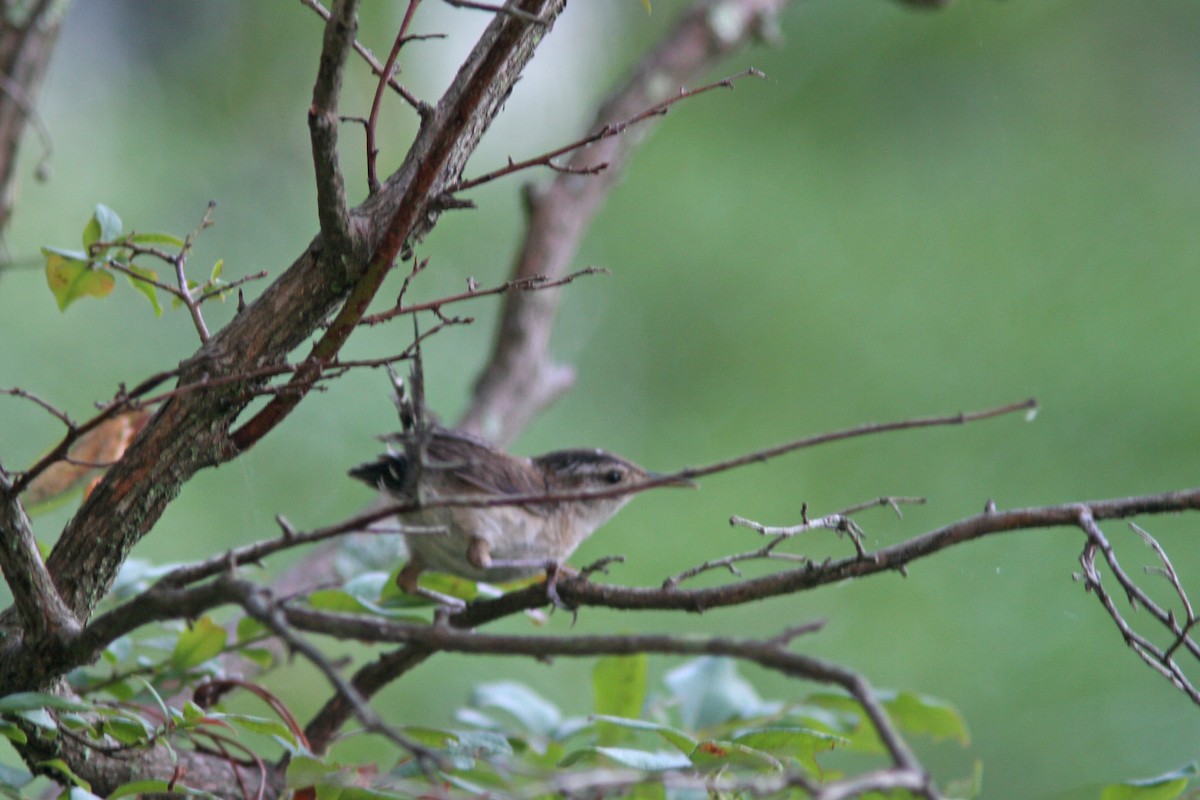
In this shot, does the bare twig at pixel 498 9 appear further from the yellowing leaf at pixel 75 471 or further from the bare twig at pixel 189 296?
the yellowing leaf at pixel 75 471

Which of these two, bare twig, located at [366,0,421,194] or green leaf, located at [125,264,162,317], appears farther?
green leaf, located at [125,264,162,317]

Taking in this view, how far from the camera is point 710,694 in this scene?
1750 mm

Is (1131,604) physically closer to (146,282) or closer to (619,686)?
(619,686)

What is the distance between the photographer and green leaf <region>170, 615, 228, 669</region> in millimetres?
1393

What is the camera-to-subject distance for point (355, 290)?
1.17m

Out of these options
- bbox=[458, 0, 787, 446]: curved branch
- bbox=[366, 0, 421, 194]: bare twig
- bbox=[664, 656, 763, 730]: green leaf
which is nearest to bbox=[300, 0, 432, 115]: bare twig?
bbox=[366, 0, 421, 194]: bare twig

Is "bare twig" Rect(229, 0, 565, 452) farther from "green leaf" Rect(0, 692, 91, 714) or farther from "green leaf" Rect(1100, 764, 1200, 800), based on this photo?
"green leaf" Rect(1100, 764, 1200, 800)

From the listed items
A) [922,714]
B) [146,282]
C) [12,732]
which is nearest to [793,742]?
[922,714]

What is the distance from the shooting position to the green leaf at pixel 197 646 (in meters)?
1.39

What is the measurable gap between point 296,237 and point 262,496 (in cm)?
149

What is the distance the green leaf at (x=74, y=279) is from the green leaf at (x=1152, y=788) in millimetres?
1293

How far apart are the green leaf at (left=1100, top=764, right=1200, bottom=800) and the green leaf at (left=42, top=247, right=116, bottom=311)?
4.24 ft

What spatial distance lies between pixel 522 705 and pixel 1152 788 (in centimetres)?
92

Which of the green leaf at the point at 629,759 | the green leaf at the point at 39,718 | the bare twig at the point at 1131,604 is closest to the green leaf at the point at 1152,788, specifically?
the bare twig at the point at 1131,604
